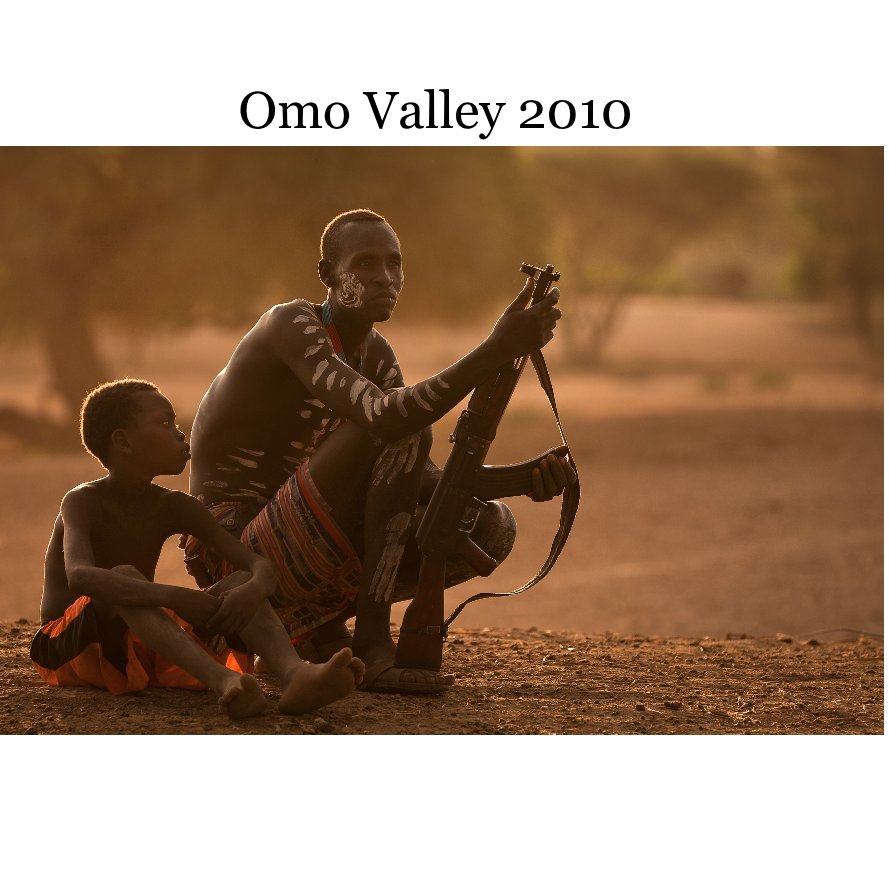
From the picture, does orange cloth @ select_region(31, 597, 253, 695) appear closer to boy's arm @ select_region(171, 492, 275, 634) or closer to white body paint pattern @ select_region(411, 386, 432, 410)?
boy's arm @ select_region(171, 492, 275, 634)

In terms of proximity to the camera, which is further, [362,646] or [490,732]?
[362,646]

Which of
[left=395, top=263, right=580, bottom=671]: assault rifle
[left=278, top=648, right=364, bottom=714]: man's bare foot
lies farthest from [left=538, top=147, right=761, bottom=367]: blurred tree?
[left=278, top=648, right=364, bottom=714]: man's bare foot

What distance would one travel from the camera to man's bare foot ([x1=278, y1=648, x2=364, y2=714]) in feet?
12.0

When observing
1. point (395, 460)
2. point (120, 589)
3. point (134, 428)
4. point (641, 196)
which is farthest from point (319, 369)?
point (641, 196)

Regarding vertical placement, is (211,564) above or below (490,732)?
above

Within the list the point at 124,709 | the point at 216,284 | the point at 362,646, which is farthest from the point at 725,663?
the point at 216,284

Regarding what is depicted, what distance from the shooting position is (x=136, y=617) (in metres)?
3.84

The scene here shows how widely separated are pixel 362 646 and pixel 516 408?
18.7 metres

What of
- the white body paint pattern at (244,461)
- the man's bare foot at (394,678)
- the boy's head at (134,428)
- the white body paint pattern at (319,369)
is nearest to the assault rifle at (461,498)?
the man's bare foot at (394,678)

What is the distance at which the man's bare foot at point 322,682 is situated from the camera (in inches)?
145

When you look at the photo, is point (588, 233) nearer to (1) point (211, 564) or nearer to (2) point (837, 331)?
(2) point (837, 331)

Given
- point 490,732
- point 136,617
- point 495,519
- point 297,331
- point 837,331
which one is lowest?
point 490,732

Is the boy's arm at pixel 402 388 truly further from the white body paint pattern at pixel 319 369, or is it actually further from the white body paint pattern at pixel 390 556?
the white body paint pattern at pixel 390 556

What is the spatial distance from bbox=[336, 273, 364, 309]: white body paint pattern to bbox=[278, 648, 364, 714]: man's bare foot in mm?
1193
